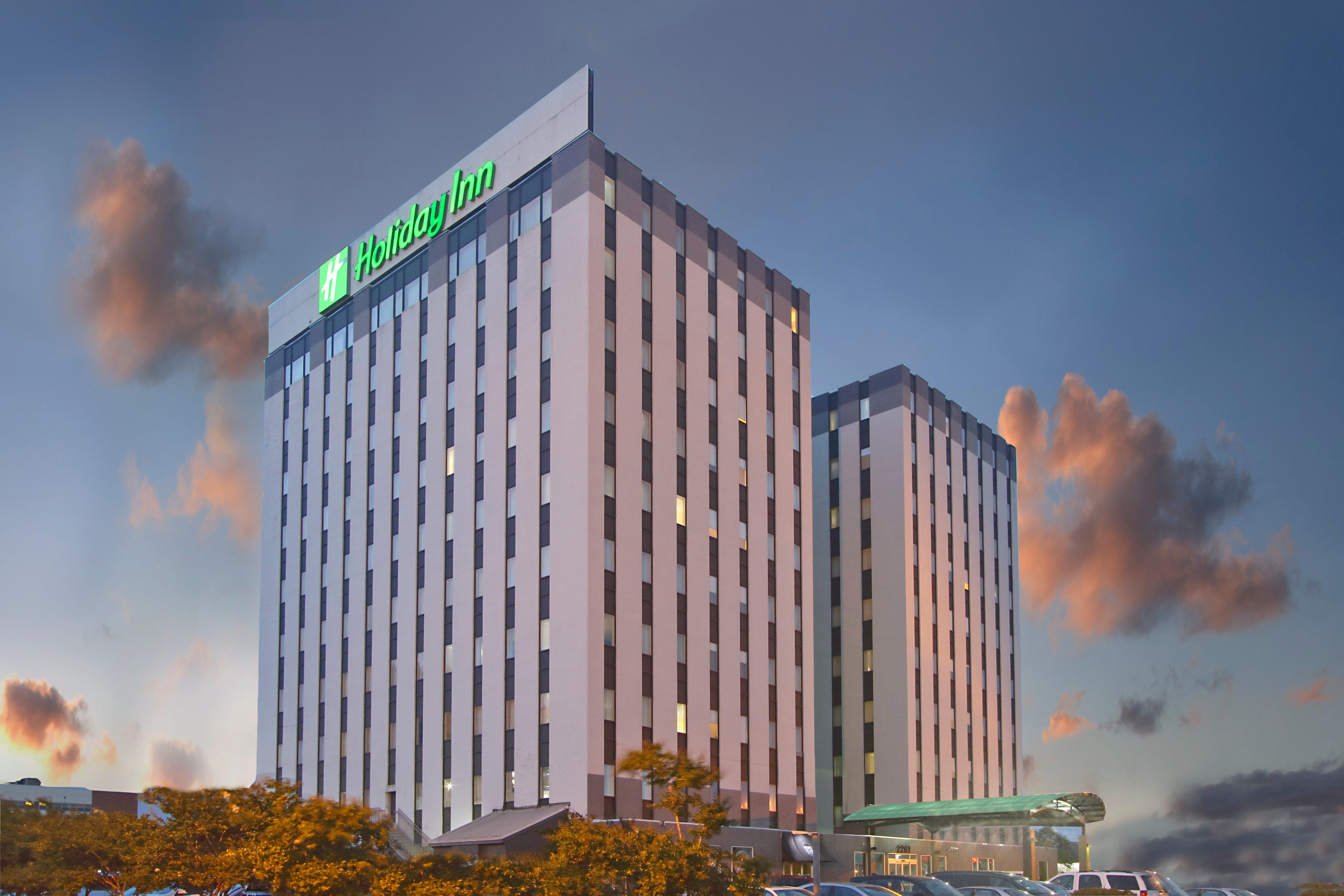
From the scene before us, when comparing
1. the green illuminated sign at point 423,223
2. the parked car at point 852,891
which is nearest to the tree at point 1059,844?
Answer: the parked car at point 852,891

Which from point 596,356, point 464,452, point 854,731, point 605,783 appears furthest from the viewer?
point 854,731

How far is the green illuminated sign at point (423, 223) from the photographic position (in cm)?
7775

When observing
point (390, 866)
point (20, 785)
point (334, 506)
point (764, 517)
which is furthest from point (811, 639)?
point (20, 785)

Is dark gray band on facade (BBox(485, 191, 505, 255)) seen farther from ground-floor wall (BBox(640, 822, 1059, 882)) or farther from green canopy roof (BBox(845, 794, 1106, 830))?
green canopy roof (BBox(845, 794, 1106, 830))

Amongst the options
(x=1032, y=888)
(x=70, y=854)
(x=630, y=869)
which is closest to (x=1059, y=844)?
(x=1032, y=888)

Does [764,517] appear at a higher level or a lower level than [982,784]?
higher

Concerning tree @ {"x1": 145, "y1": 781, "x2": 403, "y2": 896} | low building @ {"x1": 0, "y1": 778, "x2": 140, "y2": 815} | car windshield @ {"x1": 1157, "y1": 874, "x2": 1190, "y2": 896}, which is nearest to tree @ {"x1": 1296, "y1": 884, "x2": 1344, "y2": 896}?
car windshield @ {"x1": 1157, "y1": 874, "x2": 1190, "y2": 896}

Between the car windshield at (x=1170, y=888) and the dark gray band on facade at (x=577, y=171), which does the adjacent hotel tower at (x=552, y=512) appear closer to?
the dark gray band on facade at (x=577, y=171)

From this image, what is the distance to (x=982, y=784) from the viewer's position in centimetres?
10056

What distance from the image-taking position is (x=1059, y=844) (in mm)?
88688

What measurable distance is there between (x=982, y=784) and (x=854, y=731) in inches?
528

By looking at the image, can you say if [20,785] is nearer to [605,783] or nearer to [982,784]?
[605,783]

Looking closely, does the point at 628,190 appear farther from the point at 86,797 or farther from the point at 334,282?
the point at 86,797

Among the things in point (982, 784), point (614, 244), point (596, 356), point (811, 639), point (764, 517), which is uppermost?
point (614, 244)
